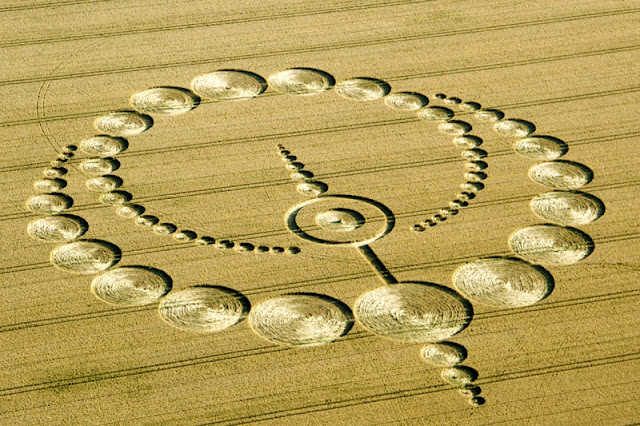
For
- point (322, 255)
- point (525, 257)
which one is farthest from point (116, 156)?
point (525, 257)

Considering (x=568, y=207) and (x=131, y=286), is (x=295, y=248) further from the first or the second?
(x=568, y=207)

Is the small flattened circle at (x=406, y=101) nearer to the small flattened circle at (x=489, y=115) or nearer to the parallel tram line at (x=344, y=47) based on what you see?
the parallel tram line at (x=344, y=47)

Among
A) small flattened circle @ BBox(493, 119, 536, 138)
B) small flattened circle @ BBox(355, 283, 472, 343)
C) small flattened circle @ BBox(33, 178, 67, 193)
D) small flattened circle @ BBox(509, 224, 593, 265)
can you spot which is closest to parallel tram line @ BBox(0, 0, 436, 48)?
small flattened circle @ BBox(33, 178, 67, 193)

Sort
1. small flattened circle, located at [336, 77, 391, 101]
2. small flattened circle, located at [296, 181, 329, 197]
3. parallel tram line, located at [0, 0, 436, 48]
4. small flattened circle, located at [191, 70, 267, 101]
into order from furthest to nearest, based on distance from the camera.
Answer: parallel tram line, located at [0, 0, 436, 48] < small flattened circle, located at [191, 70, 267, 101] < small flattened circle, located at [336, 77, 391, 101] < small flattened circle, located at [296, 181, 329, 197]

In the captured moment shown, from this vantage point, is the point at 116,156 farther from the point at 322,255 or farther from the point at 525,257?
the point at 525,257

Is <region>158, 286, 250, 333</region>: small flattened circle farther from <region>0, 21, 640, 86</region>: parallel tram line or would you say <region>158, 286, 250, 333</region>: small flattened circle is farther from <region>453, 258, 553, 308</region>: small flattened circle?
<region>0, 21, 640, 86</region>: parallel tram line
